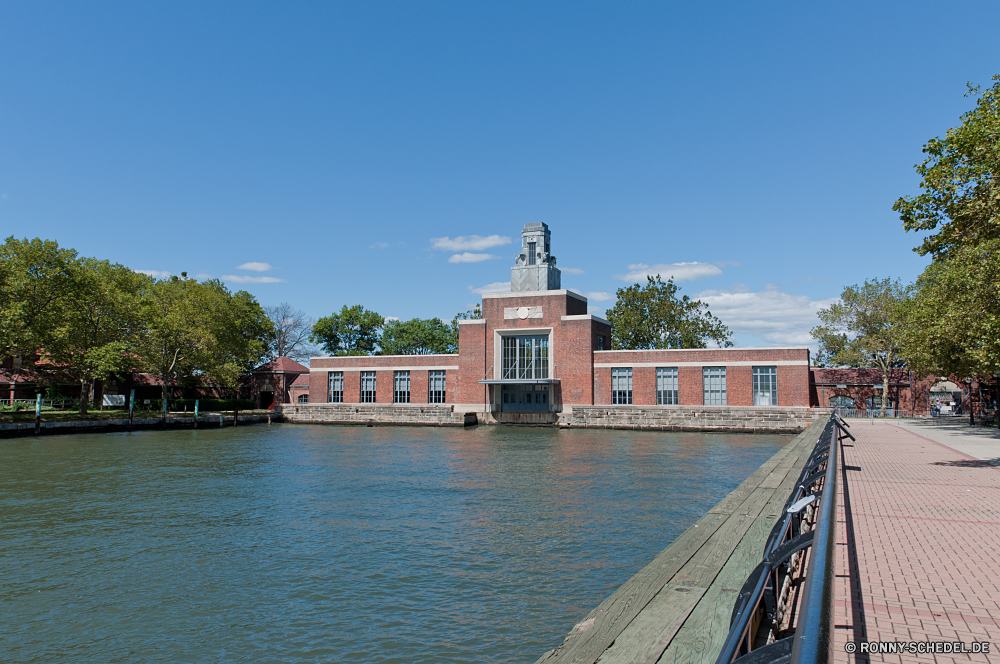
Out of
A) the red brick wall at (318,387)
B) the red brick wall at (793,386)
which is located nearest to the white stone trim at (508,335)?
the red brick wall at (793,386)

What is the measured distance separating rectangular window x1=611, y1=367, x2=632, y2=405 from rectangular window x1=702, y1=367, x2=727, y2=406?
5660mm

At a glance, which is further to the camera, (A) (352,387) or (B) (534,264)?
(A) (352,387)

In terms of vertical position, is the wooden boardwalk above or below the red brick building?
below

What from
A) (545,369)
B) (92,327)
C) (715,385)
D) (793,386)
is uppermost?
(92,327)

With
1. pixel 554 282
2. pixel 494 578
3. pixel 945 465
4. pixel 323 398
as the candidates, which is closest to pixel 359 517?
pixel 494 578

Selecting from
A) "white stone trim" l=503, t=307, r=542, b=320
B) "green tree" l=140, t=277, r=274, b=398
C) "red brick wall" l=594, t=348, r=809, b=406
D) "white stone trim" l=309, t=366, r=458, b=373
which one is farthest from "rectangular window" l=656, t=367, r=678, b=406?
"green tree" l=140, t=277, r=274, b=398

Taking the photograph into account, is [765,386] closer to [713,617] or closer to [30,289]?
[713,617]

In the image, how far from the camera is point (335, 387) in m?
60.2

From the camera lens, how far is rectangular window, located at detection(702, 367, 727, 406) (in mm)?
46906

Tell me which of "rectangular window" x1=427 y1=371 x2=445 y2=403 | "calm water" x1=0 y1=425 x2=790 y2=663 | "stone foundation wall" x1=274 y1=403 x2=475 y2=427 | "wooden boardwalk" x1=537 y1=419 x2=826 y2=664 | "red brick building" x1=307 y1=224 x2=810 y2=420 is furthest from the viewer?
"rectangular window" x1=427 y1=371 x2=445 y2=403

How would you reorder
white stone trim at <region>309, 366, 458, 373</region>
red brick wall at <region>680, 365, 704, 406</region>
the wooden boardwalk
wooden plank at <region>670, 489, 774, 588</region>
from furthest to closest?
white stone trim at <region>309, 366, 458, 373</region> < red brick wall at <region>680, 365, 704, 406</region> < wooden plank at <region>670, 489, 774, 588</region> < the wooden boardwalk

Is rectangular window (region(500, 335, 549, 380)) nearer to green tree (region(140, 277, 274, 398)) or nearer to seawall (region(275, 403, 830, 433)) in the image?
seawall (region(275, 403, 830, 433))

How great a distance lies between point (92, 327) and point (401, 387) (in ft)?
79.7

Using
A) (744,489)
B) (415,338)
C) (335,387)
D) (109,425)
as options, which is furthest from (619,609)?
(415,338)
